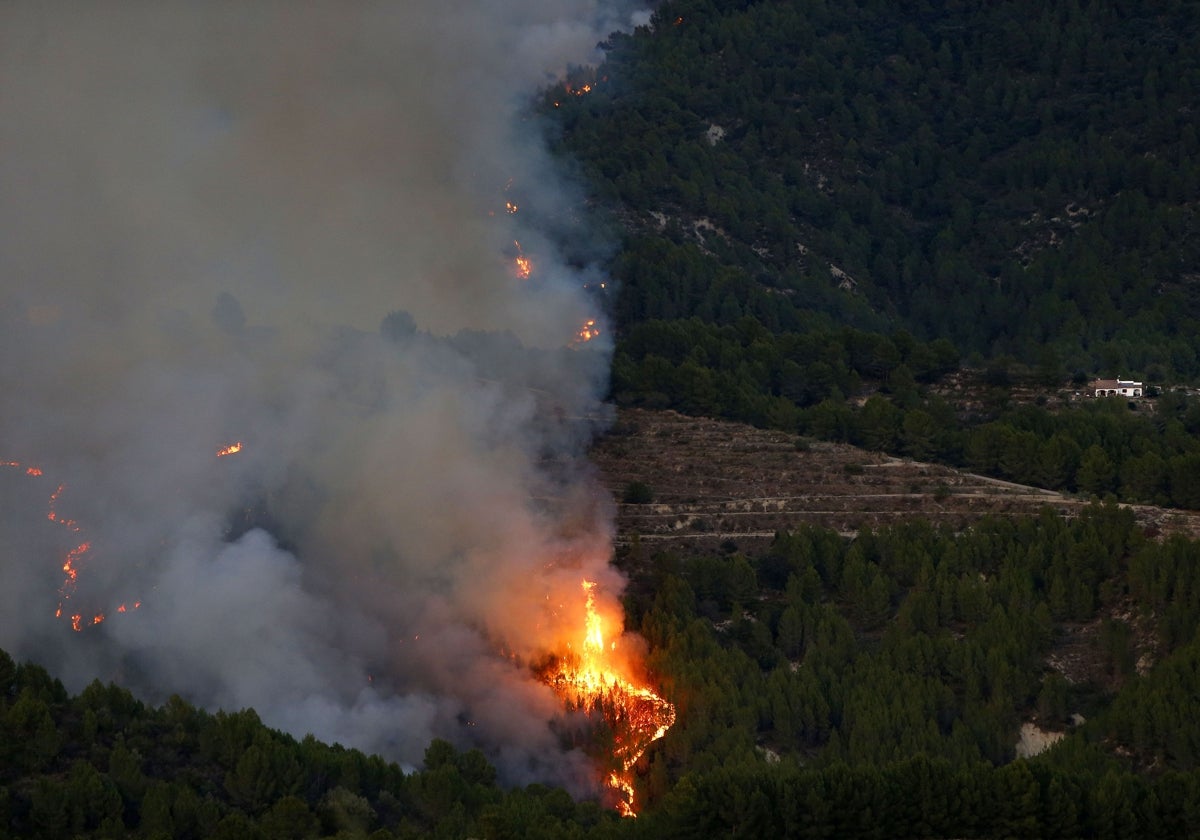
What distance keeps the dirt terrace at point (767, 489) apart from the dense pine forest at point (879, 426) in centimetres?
116

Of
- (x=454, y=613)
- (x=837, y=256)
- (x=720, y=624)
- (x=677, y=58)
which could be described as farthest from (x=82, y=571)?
(x=677, y=58)

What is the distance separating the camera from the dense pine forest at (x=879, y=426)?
6994 centimetres

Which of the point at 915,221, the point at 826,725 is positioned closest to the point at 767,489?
the point at 826,725

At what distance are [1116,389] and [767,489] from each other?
14.3m

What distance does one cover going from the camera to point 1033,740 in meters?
76.8

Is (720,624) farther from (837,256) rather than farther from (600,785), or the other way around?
(837,256)

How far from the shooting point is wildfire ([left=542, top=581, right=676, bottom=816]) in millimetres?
75562

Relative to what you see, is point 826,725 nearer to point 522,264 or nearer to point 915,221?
point 522,264

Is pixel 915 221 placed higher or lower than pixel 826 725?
higher

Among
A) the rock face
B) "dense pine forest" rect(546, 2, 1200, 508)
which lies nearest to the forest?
the rock face

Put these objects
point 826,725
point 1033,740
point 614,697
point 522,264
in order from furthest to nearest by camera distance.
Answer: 1. point 522,264
2. point 614,697
3. point 1033,740
4. point 826,725

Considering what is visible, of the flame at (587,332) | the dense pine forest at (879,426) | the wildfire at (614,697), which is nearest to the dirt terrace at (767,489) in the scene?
the dense pine forest at (879,426)

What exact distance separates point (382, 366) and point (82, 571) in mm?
11052

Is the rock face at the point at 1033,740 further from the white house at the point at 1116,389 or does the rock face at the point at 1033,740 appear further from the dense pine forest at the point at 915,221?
the white house at the point at 1116,389
